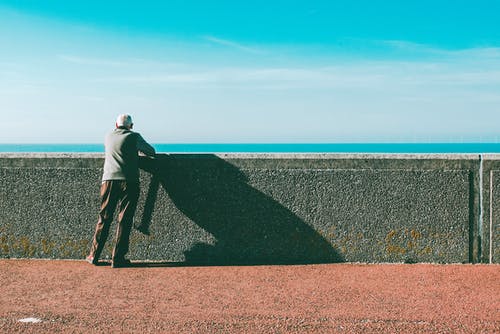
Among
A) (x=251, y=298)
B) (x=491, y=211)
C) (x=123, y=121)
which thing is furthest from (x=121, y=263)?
(x=491, y=211)

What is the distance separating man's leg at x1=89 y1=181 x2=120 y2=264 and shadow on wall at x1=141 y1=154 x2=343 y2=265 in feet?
1.54

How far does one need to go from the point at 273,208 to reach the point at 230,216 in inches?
22.5

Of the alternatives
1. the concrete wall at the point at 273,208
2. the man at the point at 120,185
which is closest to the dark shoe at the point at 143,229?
the concrete wall at the point at 273,208

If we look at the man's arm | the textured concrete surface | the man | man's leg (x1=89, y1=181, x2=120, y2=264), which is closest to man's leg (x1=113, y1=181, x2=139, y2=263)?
the man

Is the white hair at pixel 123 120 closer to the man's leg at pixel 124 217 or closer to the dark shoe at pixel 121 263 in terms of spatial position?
the man's leg at pixel 124 217

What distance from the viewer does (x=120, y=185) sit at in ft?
21.2

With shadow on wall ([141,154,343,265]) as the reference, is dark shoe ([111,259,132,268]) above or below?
below

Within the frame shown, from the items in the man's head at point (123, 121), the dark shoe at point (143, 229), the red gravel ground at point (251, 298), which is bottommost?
the red gravel ground at point (251, 298)

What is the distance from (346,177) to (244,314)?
2.64 m

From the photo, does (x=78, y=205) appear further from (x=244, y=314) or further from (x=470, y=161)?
(x=470, y=161)

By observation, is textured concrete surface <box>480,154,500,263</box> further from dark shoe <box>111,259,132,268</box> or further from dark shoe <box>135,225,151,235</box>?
dark shoe <box>111,259,132,268</box>

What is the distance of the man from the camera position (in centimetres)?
638

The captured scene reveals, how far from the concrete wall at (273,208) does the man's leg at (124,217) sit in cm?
31

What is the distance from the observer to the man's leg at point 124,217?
21.2 feet
